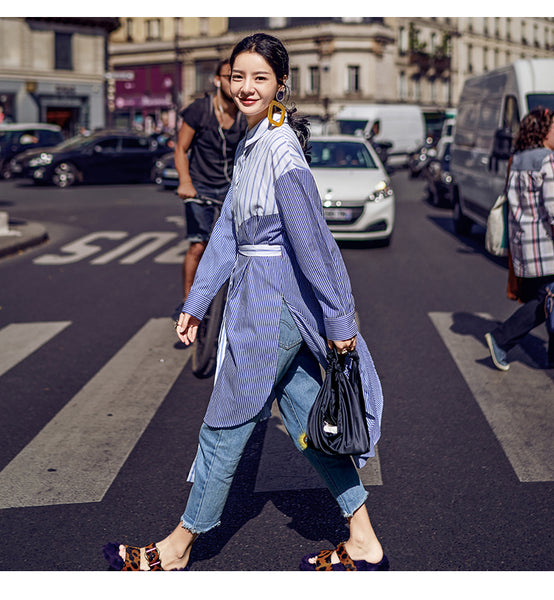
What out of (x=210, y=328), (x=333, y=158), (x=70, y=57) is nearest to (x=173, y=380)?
(x=210, y=328)

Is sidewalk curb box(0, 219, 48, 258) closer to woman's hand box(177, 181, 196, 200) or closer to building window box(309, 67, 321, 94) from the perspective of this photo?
woman's hand box(177, 181, 196, 200)

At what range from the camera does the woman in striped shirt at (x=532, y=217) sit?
5.59 meters

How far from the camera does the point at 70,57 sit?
50750 mm

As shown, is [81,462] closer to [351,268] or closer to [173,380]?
[173,380]

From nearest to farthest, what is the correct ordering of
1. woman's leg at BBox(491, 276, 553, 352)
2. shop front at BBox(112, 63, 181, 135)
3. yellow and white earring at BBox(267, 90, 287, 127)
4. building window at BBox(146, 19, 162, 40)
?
yellow and white earring at BBox(267, 90, 287, 127)
woman's leg at BBox(491, 276, 553, 352)
shop front at BBox(112, 63, 181, 135)
building window at BBox(146, 19, 162, 40)

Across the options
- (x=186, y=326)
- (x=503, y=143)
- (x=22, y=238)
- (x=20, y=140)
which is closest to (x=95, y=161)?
(x=20, y=140)

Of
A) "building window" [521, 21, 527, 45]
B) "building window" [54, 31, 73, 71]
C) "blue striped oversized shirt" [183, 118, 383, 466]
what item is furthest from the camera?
"building window" [521, 21, 527, 45]

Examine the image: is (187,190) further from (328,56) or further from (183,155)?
(328,56)

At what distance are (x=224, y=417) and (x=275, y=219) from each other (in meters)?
0.67

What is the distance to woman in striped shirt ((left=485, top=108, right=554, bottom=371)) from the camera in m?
5.59

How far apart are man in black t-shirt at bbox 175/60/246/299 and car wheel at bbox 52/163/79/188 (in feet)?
65.7

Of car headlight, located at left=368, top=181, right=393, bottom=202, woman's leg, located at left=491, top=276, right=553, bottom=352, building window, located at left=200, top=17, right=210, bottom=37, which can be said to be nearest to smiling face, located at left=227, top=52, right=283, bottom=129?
woman's leg, located at left=491, top=276, right=553, bottom=352

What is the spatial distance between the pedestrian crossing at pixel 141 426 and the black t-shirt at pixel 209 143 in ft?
4.35

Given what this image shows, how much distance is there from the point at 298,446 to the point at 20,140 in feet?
90.7
